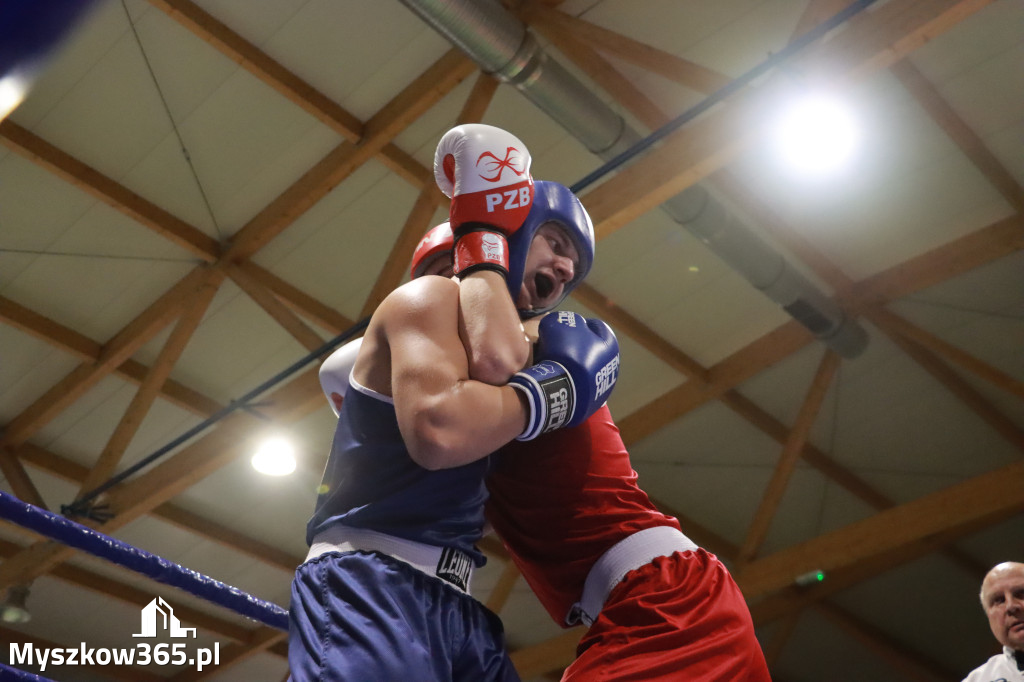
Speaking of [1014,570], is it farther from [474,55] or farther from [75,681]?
[75,681]

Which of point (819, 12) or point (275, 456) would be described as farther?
point (275, 456)

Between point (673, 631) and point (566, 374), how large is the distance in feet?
1.45

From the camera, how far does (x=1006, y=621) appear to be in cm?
343

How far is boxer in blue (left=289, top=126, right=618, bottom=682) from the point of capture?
1.33 m

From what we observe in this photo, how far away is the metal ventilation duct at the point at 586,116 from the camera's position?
170 inches

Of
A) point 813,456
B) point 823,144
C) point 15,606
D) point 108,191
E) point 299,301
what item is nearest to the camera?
point 823,144

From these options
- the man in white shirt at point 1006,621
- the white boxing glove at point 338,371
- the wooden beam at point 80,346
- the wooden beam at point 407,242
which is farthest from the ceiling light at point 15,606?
the man in white shirt at point 1006,621

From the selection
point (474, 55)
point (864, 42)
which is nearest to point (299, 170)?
point (474, 55)

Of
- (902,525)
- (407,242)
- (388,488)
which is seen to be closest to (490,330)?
(388,488)

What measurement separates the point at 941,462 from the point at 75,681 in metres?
8.34

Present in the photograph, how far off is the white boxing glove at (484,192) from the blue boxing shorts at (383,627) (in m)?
0.52

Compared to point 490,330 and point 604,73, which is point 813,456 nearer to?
point 604,73

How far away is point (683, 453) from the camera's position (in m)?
7.69

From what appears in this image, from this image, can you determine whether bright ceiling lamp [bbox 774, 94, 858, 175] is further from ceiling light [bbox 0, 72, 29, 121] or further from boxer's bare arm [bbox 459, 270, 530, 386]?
ceiling light [bbox 0, 72, 29, 121]
